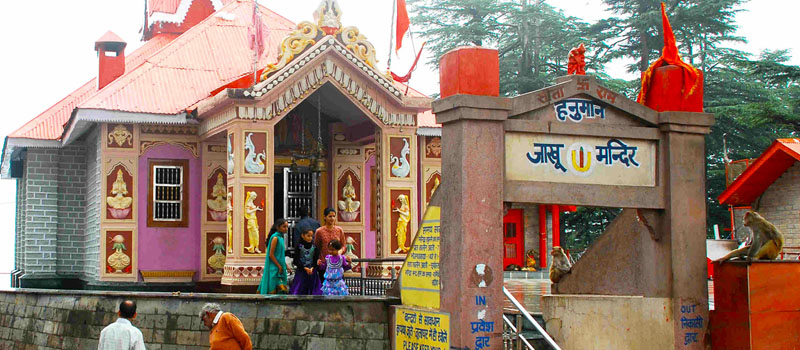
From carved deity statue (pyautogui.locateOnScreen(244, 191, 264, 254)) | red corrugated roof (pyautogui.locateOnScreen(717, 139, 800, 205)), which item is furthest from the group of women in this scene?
red corrugated roof (pyautogui.locateOnScreen(717, 139, 800, 205))

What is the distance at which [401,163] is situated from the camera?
18.6 m

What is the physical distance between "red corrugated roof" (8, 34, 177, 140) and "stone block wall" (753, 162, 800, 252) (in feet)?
54.3

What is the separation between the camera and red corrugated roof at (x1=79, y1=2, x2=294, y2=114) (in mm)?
19125

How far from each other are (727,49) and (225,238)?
83.4 feet

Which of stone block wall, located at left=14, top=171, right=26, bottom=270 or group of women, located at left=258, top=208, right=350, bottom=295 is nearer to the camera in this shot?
group of women, located at left=258, top=208, right=350, bottom=295

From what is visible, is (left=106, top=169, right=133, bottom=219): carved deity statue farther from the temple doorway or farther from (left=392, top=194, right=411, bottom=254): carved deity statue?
(left=392, top=194, right=411, bottom=254): carved deity statue

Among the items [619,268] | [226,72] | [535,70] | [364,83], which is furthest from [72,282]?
[535,70]

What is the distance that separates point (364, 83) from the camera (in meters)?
18.3

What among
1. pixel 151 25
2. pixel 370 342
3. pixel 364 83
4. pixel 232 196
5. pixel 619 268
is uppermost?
pixel 151 25

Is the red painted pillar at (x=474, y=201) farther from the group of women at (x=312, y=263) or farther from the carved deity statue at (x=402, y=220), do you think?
the carved deity statue at (x=402, y=220)

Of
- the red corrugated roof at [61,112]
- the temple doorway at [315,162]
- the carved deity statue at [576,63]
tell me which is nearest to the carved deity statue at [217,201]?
the temple doorway at [315,162]

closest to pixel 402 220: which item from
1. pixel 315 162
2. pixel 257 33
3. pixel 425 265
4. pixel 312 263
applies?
pixel 315 162

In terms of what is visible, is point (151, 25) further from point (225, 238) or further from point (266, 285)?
point (266, 285)

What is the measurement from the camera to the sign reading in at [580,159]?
9.15m
